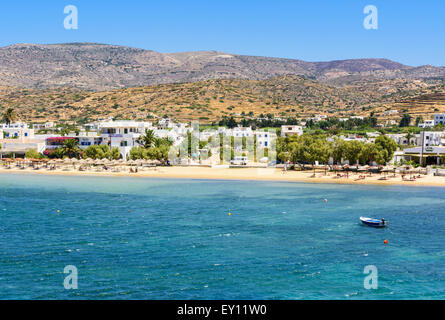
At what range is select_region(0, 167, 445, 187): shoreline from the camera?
70.1 metres

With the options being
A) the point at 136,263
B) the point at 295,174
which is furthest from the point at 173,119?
the point at 136,263

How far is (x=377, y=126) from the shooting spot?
14912 cm

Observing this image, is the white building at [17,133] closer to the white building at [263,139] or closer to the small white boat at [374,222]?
the white building at [263,139]

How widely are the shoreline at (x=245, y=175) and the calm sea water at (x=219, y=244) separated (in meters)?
9.37

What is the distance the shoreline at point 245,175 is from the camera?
7006 cm

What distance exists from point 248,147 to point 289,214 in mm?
57214

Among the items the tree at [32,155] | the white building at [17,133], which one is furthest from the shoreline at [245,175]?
the white building at [17,133]

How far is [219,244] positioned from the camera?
113 ft

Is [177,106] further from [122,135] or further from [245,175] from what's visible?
[245,175]

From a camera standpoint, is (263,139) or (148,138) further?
(263,139)

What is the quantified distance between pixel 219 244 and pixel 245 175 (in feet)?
142

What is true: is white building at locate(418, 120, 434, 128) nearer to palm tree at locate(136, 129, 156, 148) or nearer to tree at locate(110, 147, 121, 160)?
palm tree at locate(136, 129, 156, 148)

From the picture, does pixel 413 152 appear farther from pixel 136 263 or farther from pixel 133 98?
pixel 133 98

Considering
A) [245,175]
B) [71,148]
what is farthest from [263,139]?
[71,148]
